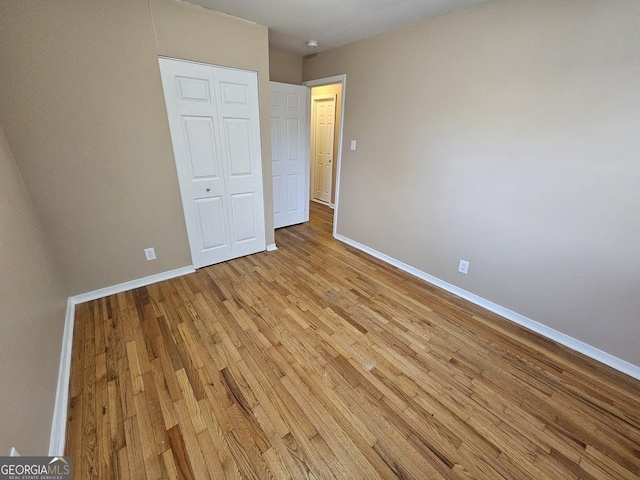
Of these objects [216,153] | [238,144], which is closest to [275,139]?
[238,144]

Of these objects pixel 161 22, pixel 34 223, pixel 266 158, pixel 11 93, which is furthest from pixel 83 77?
pixel 266 158

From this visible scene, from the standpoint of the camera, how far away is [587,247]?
1.83 meters

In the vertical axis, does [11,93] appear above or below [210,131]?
above

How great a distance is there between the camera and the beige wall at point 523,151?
1.64 metres

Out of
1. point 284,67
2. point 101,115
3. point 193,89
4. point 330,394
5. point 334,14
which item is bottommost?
point 330,394

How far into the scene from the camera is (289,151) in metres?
3.83

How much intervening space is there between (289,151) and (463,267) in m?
2.72

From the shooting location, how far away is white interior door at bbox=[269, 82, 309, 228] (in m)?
3.55

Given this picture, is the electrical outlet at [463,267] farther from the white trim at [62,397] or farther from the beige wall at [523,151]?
the white trim at [62,397]

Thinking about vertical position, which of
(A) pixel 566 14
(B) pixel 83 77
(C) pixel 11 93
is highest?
(A) pixel 566 14

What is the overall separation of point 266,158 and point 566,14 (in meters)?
2.61

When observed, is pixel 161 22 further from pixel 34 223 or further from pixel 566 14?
pixel 566 14

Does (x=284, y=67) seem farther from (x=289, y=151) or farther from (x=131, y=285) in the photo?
(x=131, y=285)

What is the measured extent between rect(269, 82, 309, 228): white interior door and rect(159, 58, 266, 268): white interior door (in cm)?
81
